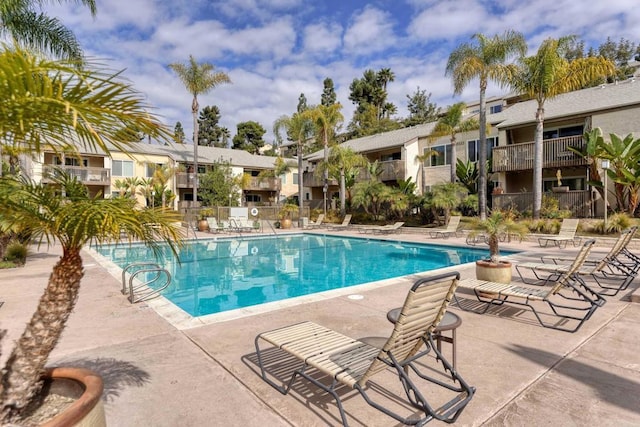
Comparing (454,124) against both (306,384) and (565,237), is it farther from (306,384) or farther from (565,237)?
(306,384)

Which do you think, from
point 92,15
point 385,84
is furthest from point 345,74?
point 92,15

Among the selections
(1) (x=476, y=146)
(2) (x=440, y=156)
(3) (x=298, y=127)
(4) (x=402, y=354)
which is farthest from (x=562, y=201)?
(4) (x=402, y=354)

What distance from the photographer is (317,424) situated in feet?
9.41

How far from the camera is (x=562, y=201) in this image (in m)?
19.2

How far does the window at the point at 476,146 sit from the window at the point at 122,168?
29400mm

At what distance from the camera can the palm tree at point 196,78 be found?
30062mm

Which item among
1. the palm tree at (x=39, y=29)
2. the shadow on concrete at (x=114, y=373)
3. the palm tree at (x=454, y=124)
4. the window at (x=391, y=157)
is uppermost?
the palm tree at (x=39, y=29)

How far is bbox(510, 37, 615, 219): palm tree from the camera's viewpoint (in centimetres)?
1752

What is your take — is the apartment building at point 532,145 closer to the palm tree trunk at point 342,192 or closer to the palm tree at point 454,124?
the palm tree at point 454,124

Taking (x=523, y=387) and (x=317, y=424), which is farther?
(x=523, y=387)

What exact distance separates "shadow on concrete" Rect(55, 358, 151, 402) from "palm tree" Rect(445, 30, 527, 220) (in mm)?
19122

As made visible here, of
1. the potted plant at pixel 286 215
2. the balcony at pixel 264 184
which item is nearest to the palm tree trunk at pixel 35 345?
the potted plant at pixel 286 215

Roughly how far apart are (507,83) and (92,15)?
63.2 ft

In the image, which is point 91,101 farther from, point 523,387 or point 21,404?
point 523,387
